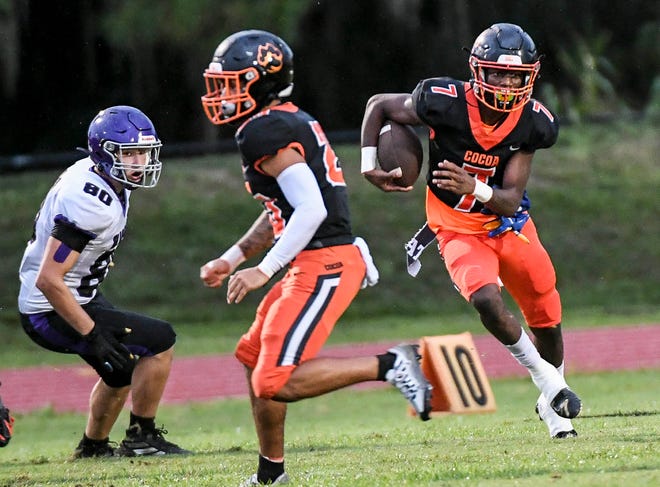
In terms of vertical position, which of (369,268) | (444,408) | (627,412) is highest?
(369,268)

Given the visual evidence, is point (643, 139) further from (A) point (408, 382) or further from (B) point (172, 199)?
(A) point (408, 382)

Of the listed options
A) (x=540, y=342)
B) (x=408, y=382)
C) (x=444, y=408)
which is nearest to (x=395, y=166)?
(x=540, y=342)

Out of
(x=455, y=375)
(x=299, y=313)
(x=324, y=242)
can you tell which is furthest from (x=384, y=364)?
(x=455, y=375)

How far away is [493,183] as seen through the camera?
7324mm

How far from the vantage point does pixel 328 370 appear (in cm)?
571

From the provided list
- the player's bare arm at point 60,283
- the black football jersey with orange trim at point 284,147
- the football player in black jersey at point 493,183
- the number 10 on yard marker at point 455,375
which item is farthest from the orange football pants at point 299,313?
the number 10 on yard marker at point 455,375

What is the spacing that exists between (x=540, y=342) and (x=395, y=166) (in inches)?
51.6

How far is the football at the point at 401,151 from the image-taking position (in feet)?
23.8

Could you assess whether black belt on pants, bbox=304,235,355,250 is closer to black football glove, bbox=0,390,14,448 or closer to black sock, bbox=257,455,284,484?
black sock, bbox=257,455,284,484

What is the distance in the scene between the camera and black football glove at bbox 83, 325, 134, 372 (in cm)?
685

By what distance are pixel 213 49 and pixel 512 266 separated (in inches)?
576

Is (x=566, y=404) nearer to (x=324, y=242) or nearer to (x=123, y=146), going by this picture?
(x=324, y=242)

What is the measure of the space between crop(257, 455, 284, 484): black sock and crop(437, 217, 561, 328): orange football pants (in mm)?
1681

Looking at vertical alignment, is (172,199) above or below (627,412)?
below
